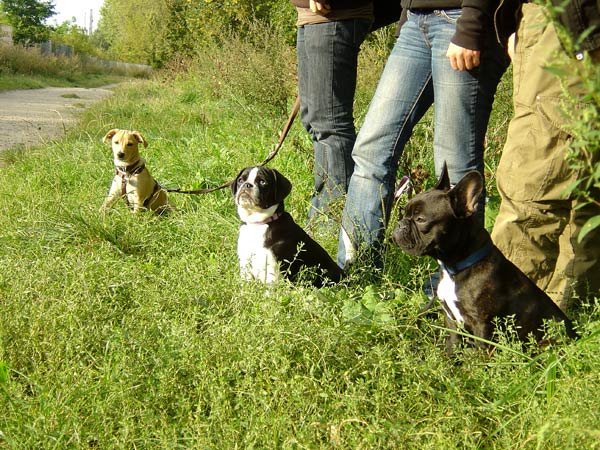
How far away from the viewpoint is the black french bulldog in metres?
3.10

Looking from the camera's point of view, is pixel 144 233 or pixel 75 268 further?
pixel 144 233

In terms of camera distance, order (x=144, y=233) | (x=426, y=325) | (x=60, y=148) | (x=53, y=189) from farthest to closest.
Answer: (x=60, y=148) → (x=53, y=189) → (x=144, y=233) → (x=426, y=325)

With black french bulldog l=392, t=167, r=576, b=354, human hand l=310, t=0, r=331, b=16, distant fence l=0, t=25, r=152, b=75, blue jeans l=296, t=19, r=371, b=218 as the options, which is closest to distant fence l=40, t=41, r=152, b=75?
distant fence l=0, t=25, r=152, b=75

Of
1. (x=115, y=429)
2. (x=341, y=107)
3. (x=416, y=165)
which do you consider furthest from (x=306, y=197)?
(x=115, y=429)

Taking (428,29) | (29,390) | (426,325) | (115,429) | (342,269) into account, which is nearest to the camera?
(115,429)

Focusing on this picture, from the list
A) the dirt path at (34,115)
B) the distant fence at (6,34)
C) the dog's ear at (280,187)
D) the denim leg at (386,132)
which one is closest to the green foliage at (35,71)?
the dirt path at (34,115)

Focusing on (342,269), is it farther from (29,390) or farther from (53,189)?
(53,189)

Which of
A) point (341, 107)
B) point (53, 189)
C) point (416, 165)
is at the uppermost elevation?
point (341, 107)

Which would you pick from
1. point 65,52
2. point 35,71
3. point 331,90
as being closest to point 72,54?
point 65,52

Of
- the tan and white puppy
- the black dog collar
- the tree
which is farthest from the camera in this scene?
the tree

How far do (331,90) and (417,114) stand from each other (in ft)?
2.30

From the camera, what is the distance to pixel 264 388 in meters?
2.49

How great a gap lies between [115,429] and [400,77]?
2.21 meters

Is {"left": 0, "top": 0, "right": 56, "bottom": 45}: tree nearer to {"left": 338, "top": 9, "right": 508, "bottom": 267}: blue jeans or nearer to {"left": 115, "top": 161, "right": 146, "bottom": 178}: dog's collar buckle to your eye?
{"left": 115, "top": 161, "right": 146, "bottom": 178}: dog's collar buckle
